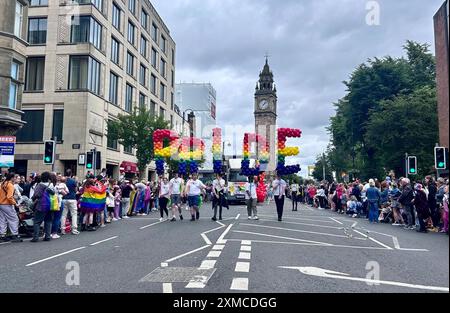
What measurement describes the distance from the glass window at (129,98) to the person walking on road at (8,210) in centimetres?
3114

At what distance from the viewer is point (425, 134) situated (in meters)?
33.8

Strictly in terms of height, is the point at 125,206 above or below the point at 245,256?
above

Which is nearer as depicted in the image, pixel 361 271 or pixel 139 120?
pixel 361 271

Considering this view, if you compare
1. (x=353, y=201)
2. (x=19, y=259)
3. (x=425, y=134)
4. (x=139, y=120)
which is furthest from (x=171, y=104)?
(x=19, y=259)

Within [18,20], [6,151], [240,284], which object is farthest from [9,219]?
[18,20]

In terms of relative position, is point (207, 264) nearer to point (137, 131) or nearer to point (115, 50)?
point (137, 131)

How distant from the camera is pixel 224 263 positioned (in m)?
7.60

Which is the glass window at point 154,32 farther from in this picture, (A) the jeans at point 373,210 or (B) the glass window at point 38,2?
(A) the jeans at point 373,210

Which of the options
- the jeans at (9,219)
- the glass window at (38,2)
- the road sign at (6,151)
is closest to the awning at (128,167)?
the glass window at (38,2)

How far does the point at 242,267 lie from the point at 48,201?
23.3 feet

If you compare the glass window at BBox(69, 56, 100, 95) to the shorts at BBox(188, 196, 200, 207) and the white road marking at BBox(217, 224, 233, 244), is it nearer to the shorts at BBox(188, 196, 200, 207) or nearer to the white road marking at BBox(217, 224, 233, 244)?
the shorts at BBox(188, 196, 200, 207)

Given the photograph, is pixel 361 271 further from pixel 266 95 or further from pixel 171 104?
pixel 266 95

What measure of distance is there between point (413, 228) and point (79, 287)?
13.8 metres
